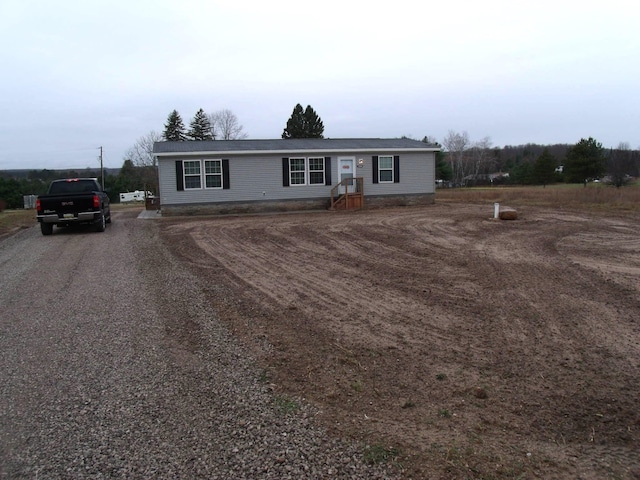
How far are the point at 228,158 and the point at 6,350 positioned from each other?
16.4 meters

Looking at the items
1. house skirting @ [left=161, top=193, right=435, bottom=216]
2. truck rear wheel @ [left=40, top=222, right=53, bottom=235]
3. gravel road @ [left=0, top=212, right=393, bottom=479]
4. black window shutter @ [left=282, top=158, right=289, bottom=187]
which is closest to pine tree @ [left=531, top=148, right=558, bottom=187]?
house skirting @ [left=161, top=193, right=435, bottom=216]

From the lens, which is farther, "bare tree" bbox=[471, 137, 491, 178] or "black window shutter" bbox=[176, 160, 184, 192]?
"bare tree" bbox=[471, 137, 491, 178]

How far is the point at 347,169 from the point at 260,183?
399cm

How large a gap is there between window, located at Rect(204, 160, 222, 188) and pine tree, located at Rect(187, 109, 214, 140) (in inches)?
1415

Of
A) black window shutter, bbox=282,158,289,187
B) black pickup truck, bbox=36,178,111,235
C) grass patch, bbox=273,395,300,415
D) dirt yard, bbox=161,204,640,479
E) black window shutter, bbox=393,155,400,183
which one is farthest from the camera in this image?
black window shutter, bbox=393,155,400,183

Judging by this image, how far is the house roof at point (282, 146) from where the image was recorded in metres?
20.3

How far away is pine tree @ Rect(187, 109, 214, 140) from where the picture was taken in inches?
2164

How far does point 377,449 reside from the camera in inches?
120

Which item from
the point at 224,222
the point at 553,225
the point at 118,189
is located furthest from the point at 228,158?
the point at 118,189

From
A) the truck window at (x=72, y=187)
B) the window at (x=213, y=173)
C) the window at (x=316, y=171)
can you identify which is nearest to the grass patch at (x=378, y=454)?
the truck window at (x=72, y=187)

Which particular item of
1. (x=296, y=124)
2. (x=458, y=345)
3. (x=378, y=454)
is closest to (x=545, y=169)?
(x=296, y=124)

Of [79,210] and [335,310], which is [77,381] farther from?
[79,210]

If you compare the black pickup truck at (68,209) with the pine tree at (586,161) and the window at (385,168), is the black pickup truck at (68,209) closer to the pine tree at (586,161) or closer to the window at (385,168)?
the window at (385,168)

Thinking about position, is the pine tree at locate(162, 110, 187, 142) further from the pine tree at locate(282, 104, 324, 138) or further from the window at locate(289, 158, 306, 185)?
the window at locate(289, 158, 306, 185)
